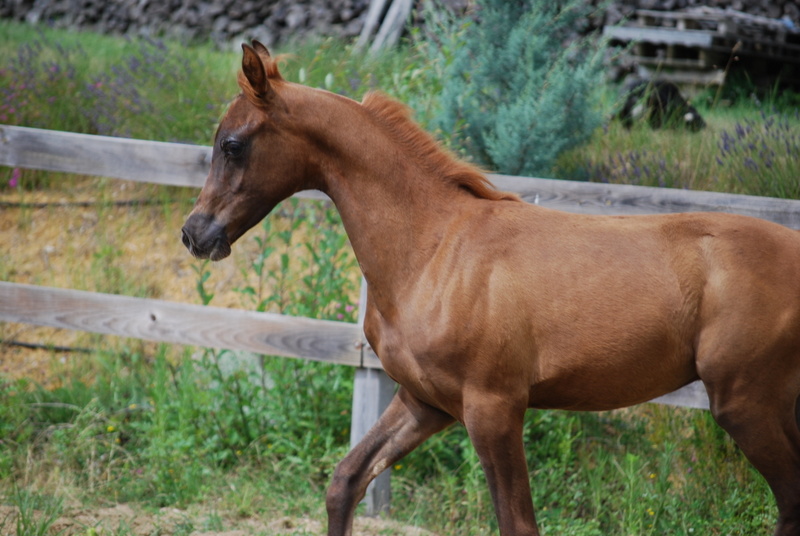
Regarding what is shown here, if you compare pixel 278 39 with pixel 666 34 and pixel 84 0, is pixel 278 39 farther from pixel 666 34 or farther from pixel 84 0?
pixel 666 34

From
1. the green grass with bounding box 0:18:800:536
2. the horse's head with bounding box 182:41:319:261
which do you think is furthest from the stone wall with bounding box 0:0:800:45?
the horse's head with bounding box 182:41:319:261

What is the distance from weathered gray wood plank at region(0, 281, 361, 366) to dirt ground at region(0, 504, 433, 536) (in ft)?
2.66

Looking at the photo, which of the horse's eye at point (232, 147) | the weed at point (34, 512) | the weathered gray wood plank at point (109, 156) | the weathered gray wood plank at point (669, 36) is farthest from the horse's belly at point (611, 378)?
the weathered gray wood plank at point (669, 36)

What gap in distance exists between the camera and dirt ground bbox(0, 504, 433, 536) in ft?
11.8

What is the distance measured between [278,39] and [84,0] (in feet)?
13.1

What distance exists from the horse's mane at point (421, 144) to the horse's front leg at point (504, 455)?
82 cm

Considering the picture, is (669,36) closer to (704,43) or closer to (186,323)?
(704,43)

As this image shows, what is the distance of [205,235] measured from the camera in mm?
2814

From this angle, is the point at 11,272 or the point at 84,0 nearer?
the point at 11,272

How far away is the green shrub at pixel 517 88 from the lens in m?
5.18

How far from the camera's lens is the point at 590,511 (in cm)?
404

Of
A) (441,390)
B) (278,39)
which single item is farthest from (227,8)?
(441,390)

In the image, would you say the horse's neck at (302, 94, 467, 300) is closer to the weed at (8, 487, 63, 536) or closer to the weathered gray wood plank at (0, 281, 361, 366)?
the weathered gray wood plank at (0, 281, 361, 366)

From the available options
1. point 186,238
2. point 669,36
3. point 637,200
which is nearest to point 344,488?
point 186,238
